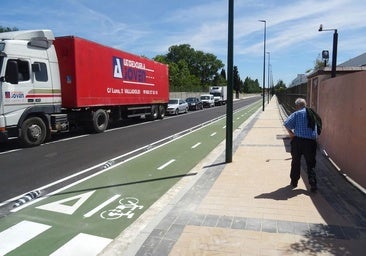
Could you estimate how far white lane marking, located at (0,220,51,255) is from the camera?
463cm

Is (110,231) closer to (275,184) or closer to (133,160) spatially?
(275,184)

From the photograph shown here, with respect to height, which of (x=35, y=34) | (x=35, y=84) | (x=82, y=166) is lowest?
(x=82, y=166)

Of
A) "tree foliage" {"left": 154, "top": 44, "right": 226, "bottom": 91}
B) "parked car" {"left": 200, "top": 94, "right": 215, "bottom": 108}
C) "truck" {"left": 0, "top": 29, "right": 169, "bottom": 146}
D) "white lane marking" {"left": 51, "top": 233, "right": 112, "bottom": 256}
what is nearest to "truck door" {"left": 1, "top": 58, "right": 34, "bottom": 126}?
"truck" {"left": 0, "top": 29, "right": 169, "bottom": 146}

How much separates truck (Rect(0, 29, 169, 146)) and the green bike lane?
460 cm

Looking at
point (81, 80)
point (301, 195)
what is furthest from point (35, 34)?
point (301, 195)

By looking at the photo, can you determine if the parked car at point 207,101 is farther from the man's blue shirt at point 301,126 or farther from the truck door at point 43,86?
the man's blue shirt at point 301,126

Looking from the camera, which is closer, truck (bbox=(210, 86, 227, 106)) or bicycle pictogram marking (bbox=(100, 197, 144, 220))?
bicycle pictogram marking (bbox=(100, 197, 144, 220))

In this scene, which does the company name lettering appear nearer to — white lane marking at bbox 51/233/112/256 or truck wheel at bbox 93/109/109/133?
truck wheel at bbox 93/109/109/133

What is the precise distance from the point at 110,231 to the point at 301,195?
3302 mm

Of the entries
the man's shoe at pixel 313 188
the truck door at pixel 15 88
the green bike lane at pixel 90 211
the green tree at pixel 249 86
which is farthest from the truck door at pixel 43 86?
the green tree at pixel 249 86

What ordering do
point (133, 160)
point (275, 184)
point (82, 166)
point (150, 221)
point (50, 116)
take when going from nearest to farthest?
point (150, 221) < point (275, 184) < point (82, 166) < point (133, 160) < point (50, 116)

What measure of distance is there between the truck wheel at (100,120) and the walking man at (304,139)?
37.2 ft

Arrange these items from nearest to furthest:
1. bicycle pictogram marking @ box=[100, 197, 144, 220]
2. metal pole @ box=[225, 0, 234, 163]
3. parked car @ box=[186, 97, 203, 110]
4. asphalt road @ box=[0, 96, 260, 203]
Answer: bicycle pictogram marking @ box=[100, 197, 144, 220], asphalt road @ box=[0, 96, 260, 203], metal pole @ box=[225, 0, 234, 163], parked car @ box=[186, 97, 203, 110]

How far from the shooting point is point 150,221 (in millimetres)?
5344
